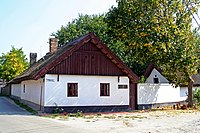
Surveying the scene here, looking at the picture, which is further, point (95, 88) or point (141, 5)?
point (141, 5)

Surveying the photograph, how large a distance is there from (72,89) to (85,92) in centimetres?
105

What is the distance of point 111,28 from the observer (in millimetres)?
28703

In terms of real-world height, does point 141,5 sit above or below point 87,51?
above

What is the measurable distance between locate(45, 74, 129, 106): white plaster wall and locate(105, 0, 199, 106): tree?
155 inches

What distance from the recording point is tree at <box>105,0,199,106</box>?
25281mm

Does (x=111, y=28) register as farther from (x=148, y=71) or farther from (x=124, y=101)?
(x=148, y=71)

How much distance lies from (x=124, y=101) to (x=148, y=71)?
1380 cm

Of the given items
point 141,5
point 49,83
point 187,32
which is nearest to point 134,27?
point 141,5

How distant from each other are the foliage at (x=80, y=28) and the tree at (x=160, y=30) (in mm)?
15107

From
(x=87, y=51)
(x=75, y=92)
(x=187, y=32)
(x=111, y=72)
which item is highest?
(x=187, y=32)

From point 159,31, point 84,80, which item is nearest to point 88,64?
point 84,80

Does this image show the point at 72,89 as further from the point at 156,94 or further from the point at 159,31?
the point at 156,94

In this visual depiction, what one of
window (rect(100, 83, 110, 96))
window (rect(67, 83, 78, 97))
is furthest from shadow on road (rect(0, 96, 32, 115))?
window (rect(100, 83, 110, 96))

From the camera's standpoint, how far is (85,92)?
75.9 feet
